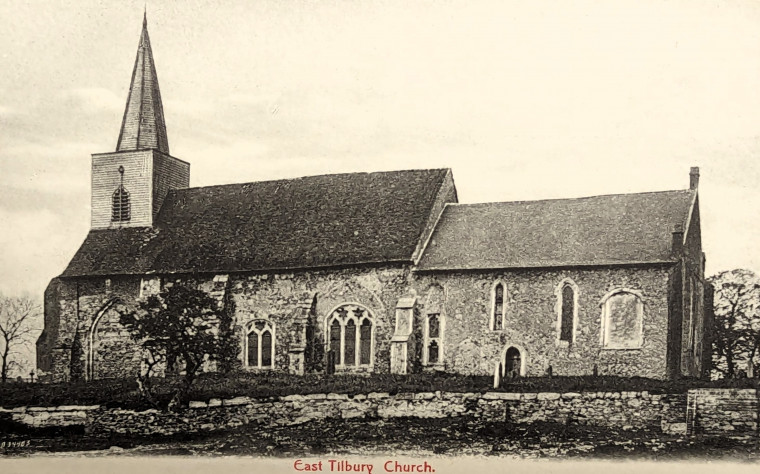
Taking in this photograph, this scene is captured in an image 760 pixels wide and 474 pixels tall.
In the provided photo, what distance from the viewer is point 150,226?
91.9 feet

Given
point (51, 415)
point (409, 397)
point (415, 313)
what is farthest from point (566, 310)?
point (51, 415)

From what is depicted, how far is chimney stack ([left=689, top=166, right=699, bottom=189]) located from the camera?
60.7 feet

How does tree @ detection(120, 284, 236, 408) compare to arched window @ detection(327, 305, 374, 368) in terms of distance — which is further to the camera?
arched window @ detection(327, 305, 374, 368)

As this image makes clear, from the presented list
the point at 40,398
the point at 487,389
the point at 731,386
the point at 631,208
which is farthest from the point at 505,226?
the point at 40,398

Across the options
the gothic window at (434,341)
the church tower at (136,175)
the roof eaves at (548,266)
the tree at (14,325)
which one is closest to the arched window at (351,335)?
the gothic window at (434,341)

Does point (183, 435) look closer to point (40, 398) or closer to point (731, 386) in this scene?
point (40, 398)

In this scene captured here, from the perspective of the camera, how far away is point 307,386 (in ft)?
74.6

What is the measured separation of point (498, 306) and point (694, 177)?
21.6 feet

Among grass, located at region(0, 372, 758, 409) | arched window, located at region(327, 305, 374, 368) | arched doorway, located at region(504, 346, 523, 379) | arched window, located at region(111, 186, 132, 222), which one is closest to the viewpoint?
grass, located at region(0, 372, 758, 409)

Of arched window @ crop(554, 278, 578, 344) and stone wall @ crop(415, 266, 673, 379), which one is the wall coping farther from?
arched window @ crop(554, 278, 578, 344)

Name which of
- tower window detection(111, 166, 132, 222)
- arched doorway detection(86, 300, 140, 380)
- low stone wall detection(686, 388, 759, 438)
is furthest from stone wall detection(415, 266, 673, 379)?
tower window detection(111, 166, 132, 222)

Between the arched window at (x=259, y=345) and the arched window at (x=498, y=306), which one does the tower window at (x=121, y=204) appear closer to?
the arched window at (x=259, y=345)

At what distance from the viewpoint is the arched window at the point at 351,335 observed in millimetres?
25422

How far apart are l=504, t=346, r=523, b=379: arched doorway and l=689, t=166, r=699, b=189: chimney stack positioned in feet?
19.6
